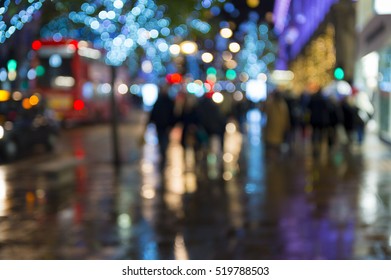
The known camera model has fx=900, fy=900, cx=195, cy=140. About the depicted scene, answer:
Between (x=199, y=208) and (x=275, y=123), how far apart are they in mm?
8782

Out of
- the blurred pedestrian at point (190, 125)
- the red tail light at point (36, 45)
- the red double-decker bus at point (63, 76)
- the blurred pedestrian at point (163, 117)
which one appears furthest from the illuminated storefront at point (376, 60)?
the red tail light at point (36, 45)

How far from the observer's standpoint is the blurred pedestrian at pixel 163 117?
18.3m

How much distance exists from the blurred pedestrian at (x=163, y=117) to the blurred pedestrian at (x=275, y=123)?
3.33 meters

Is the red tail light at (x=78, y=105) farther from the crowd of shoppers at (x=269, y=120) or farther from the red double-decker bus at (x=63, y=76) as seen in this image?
the crowd of shoppers at (x=269, y=120)

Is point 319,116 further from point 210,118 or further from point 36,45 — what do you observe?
point 36,45

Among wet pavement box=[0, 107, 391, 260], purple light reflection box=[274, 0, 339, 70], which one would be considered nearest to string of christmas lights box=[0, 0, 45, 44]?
wet pavement box=[0, 107, 391, 260]

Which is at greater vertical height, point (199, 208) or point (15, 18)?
point (15, 18)

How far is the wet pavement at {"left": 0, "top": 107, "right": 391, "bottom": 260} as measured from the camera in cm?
953

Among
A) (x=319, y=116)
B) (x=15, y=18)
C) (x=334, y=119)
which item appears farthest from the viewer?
(x=334, y=119)

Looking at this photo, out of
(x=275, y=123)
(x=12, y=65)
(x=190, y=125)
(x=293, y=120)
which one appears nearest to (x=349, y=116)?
(x=293, y=120)

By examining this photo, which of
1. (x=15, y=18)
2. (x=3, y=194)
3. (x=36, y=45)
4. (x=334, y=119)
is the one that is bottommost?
(x=3, y=194)

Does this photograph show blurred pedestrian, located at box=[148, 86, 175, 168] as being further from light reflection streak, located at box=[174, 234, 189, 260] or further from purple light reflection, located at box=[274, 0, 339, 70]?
purple light reflection, located at box=[274, 0, 339, 70]

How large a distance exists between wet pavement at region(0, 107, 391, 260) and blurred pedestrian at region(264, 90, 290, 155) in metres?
0.32

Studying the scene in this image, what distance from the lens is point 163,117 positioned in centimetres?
1834
